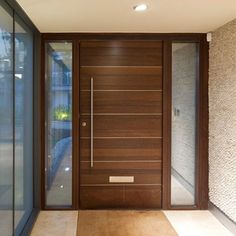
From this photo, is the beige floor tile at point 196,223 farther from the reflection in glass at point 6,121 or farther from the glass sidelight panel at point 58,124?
the reflection in glass at point 6,121

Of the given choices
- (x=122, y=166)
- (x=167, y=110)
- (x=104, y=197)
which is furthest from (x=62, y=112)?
(x=167, y=110)

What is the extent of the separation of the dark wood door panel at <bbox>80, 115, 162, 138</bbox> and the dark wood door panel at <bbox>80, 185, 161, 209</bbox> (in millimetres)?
678

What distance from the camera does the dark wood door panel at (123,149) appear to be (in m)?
4.66

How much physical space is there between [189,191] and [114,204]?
39.3 inches

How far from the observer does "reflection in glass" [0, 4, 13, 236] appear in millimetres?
2924

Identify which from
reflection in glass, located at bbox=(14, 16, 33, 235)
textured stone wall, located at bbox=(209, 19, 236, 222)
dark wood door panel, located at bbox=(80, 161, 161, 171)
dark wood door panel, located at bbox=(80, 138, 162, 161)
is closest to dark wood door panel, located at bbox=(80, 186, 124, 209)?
dark wood door panel, located at bbox=(80, 161, 161, 171)

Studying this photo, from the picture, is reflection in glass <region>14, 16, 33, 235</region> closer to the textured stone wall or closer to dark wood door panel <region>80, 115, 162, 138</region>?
dark wood door panel <region>80, 115, 162, 138</region>

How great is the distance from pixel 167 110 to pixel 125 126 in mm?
569

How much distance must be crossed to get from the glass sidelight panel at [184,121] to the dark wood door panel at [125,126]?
0.25 m

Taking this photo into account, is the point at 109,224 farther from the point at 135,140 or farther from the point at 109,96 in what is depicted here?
the point at 109,96

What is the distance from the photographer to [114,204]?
4.71 m

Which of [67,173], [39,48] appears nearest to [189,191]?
[67,173]

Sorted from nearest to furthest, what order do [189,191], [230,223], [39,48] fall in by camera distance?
[230,223] < [39,48] < [189,191]

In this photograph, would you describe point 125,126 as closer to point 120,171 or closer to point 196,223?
point 120,171
